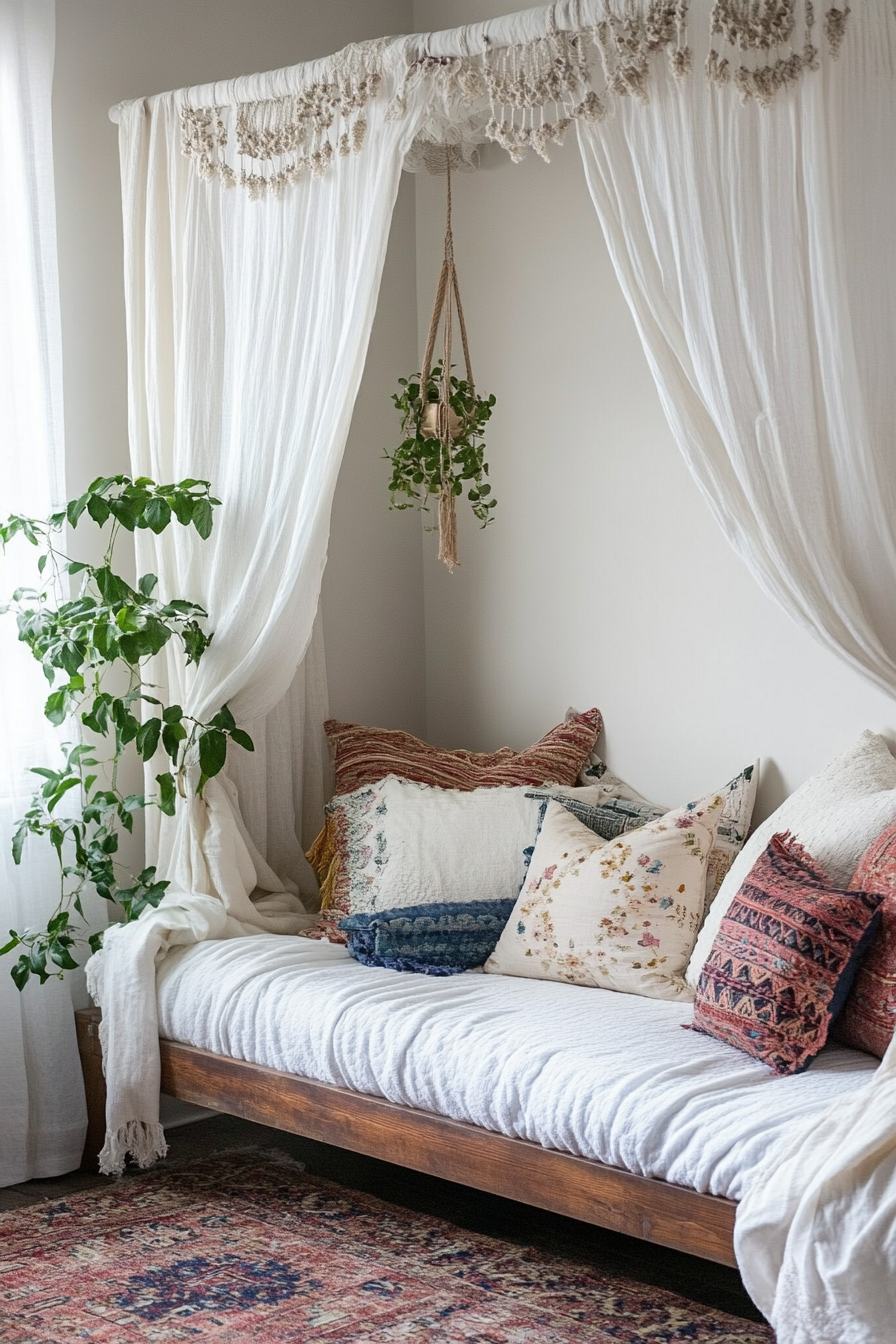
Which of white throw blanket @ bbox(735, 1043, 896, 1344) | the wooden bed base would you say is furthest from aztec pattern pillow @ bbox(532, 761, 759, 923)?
white throw blanket @ bbox(735, 1043, 896, 1344)

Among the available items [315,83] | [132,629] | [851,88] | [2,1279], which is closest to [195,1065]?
[2,1279]

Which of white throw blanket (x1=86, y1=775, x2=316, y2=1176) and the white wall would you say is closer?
white throw blanket (x1=86, y1=775, x2=316, y2=1176)

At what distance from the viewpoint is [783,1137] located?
2105 millimetres

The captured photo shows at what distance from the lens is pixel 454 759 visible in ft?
12.0

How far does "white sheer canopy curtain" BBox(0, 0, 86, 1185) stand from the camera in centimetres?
318

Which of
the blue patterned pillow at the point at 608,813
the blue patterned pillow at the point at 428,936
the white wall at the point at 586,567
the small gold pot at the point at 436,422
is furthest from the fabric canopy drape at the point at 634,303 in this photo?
the blue patterned pillow at the point at 608,813

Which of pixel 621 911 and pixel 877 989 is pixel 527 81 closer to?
pixel 621 911

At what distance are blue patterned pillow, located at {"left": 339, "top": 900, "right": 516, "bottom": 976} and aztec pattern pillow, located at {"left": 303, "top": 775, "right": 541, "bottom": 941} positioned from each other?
0.21ft

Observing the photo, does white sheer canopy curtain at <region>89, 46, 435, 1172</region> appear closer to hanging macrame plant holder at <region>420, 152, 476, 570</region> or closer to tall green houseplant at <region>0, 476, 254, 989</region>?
tall green houseplant at <region>0, 476, 254, 989</region>

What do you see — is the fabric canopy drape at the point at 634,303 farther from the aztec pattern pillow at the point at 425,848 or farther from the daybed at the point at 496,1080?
the aztec pattern pillow at the point at 425,848

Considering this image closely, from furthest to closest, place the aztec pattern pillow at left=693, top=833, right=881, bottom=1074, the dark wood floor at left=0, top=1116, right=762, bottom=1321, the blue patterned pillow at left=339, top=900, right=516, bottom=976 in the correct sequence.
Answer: the blue patterned pillow at left=339, top=900, right=516, bottom=976 < the dark wood floor at left=0, top=1116, right=762, bottom=1321 < the aztec pattern pillow at left=693, top=833, right=881, bottom=1074

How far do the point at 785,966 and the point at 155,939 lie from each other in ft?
4.64

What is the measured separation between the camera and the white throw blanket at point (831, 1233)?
191cm

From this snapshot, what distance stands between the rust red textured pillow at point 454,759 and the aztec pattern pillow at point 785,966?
1.05m
